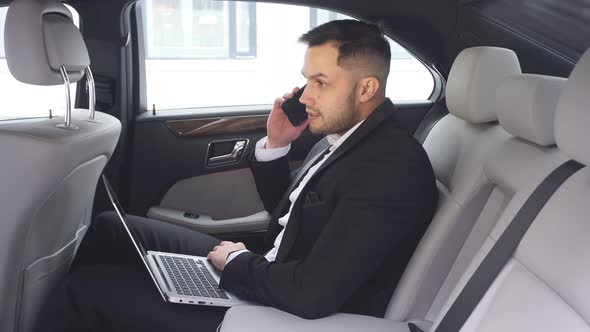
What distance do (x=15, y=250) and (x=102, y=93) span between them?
3.69 feet

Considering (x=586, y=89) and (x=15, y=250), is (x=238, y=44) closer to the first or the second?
(x=15, y=250)

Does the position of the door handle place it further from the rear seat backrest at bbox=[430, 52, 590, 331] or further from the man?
the rear seat backrest at bbox=[430, 52, 590, 331]

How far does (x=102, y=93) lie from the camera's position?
9.51 ft

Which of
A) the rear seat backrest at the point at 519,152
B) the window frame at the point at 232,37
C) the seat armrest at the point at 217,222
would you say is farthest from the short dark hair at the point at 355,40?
the window frame at the point at 232,37

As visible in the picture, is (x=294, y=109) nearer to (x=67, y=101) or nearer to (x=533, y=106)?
(x=67, y=101)

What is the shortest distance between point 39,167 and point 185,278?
0.49 metres

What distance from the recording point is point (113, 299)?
1.89 meters

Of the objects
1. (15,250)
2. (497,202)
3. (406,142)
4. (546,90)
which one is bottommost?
(15,250)

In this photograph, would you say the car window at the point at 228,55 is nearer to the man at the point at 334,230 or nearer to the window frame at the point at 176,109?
the window frame at the point at 176,109

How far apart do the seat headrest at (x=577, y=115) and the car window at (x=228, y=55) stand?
1.05m

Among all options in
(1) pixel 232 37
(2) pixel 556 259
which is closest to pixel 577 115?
(2) pixel 556 259

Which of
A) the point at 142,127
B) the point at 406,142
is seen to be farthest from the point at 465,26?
the point at 142,127

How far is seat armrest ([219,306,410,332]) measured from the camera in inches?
58.9

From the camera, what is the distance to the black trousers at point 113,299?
5.82ft
